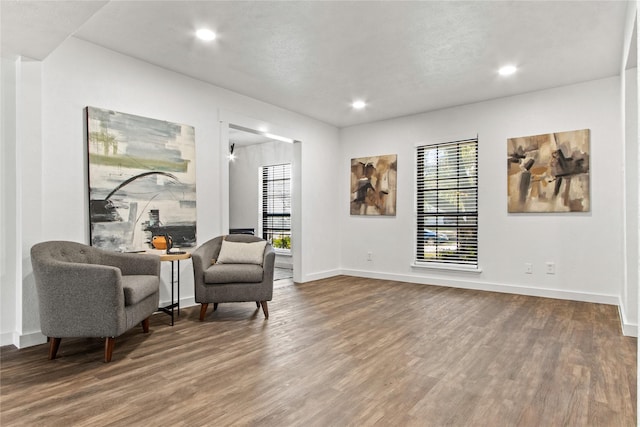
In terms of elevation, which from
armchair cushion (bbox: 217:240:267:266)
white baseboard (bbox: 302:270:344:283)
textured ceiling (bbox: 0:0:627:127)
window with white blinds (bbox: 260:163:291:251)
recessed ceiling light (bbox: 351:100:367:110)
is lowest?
white baseboard (bbox: 302:270:344:283)

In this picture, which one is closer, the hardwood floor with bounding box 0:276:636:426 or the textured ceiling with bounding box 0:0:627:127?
the hardwood floor with bounding box 0:276:636:426

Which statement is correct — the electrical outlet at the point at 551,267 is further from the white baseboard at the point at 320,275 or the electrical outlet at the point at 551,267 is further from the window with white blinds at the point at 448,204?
the white baseboard at the point at 320,275

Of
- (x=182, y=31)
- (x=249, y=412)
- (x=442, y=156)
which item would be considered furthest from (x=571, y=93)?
(x=249, y=412)

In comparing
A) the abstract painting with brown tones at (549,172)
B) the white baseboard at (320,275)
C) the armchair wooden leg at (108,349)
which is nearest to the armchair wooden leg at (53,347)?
the armchair wooden leg at (108,349)

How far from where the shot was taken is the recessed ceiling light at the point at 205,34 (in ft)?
10.8

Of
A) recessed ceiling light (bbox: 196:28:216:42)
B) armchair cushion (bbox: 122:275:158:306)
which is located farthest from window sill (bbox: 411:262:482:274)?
recessed ceiling light (bbox: 196:28:216:42)

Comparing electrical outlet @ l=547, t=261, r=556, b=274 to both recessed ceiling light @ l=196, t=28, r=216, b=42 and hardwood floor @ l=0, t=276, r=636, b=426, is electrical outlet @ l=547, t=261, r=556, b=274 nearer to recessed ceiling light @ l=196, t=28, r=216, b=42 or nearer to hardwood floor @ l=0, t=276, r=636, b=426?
hardwood floor @ l=0, t=276, r=636, b=426

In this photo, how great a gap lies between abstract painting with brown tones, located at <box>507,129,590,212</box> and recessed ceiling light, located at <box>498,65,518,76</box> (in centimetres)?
109

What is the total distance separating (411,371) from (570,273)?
129 inches

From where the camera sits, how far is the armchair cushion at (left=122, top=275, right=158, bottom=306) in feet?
9.14

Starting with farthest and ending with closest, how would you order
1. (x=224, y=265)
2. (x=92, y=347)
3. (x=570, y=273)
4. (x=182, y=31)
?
(x=570, y=273) → (x=224, y=265) → (x=182, y=31) → (x=92, y=347)

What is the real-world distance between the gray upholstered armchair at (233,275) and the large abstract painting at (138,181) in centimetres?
52

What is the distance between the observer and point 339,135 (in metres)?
6.86

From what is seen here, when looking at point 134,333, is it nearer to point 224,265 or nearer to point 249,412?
point 224,265
